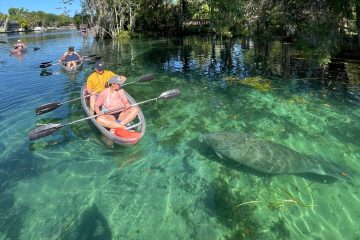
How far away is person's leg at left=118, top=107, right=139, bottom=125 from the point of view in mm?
9690

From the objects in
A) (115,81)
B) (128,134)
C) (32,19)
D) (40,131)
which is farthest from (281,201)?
(32,19)

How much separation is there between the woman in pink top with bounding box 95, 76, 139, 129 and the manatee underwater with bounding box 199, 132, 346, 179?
283cm

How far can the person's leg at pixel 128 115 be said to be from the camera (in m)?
9.69

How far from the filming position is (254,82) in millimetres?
16078

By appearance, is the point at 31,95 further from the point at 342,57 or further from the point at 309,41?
the point at 342,57

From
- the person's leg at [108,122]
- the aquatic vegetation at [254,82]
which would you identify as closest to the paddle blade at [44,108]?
the person's leg at [108,122]

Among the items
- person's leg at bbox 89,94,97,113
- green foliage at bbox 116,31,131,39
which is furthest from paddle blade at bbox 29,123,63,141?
green foliage at bbox 116,31,131,39

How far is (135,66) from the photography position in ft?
75.1

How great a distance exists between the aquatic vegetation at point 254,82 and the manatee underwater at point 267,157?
7.25 m

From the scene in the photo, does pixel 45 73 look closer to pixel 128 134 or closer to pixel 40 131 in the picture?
pixel 40 131

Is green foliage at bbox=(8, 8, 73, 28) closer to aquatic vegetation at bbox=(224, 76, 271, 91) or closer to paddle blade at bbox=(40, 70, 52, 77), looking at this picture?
paddle blade at bbox=(40, 70, 52, 77)

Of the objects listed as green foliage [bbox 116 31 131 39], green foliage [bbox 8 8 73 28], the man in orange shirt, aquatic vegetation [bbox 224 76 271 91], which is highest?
green foliage [bbox 8 8 73 28]

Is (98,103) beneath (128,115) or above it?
above

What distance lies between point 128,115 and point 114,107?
0.67 m
